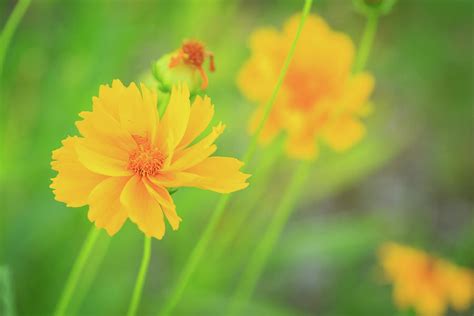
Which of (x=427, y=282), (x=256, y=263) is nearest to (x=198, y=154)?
(x=427, y=282)

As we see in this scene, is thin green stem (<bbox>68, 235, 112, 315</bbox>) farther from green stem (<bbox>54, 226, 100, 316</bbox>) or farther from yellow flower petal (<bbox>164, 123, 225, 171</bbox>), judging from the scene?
yellow flower petal (<bbox>164, 123, 225, 171</bbox>)

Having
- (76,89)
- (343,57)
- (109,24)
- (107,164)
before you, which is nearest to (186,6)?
(109,24)

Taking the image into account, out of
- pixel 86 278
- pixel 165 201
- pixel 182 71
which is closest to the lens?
pixel 165 201

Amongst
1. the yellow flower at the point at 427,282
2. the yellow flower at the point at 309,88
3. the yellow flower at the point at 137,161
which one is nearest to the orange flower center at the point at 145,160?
the yellow flower at the point at 137,161

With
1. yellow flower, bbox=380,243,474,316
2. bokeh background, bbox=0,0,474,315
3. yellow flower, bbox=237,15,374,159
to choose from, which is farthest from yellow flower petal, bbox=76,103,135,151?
yellow flower, bbox=380,243,474,316

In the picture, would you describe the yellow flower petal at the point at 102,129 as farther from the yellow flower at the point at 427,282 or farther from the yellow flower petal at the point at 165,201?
the yellow flower at the point at 427,282

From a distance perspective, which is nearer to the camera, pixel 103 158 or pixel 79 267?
pixel 103 158

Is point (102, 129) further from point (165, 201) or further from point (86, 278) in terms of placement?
point (86, 278)
